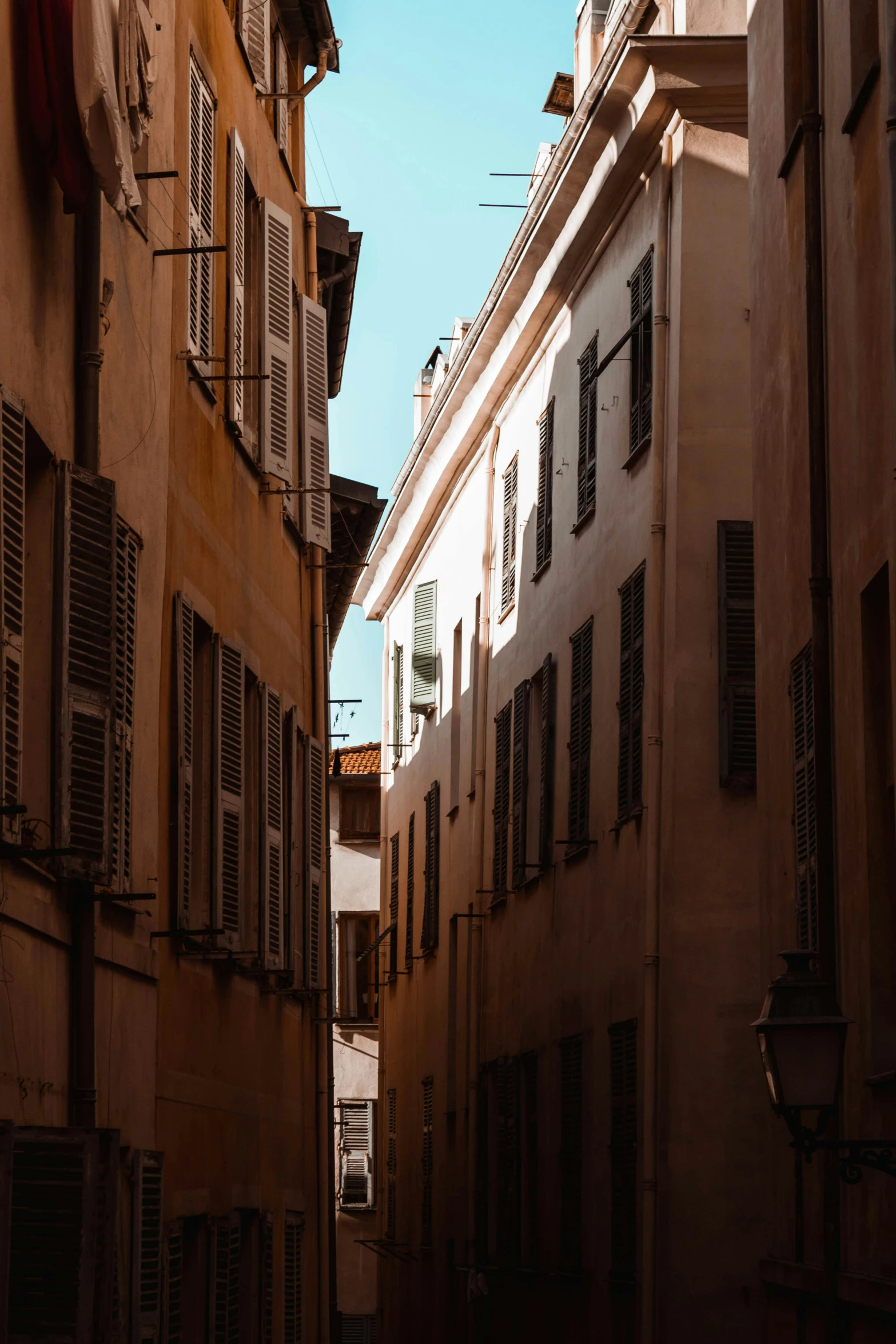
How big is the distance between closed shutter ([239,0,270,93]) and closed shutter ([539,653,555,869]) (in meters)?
6.17

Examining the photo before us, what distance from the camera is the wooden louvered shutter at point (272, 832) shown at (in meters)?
13.9

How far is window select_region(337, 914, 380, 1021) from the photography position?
117 feet

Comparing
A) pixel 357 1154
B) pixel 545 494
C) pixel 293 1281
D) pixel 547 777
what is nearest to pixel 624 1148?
pixel 293 1281

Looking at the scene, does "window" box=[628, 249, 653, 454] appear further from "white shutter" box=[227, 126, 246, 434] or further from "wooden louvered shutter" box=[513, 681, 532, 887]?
"wooden louvered shutter" box=[513, 681, 532, 887]

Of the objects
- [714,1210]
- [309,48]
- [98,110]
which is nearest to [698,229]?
[309,48]

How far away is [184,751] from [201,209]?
354 centimetres

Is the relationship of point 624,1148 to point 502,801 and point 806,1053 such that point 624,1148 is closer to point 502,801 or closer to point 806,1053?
point 502,801

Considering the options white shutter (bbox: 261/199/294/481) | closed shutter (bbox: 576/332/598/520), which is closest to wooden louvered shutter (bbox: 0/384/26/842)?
white shutter (bbox: 261/199/294/481)

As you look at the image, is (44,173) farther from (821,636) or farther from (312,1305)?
(312,1305)

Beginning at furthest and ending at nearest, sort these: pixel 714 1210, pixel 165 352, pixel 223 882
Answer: pixel 714 1210, pixel 223 882, pixel 165 352

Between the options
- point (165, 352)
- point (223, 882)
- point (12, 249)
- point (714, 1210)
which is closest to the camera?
point (12, 249)

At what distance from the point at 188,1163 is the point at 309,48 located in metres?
10.7

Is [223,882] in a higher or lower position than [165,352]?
lower

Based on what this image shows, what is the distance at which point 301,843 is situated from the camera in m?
16.0
